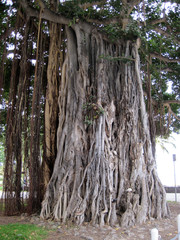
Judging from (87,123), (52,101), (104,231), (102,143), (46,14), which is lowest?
(104,231)

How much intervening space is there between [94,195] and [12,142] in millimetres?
2065

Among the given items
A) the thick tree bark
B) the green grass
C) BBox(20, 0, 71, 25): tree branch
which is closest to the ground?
the green grass

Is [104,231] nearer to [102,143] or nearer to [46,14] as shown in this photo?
[102,143]

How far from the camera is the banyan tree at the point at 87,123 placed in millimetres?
4312

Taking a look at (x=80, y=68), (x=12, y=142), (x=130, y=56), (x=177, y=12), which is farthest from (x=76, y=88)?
(x=177, y=12)

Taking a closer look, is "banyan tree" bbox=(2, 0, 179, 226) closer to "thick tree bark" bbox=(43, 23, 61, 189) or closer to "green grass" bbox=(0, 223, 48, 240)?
"thick tree bark" bbox=(43, 23, 61, 189)

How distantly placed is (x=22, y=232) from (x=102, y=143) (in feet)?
6.19

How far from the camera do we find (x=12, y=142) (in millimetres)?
5219

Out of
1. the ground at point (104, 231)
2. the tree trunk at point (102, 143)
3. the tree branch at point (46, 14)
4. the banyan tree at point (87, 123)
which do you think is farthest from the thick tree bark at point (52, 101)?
the ground at point (104, 231)

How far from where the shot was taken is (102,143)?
178 inches

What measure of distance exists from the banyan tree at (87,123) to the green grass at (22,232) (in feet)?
1.94

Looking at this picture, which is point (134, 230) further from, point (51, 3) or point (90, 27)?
point (51, 3)

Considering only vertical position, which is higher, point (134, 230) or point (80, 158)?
point (80, 158)

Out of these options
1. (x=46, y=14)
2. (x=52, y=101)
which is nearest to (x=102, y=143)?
(x=52, y=101)
